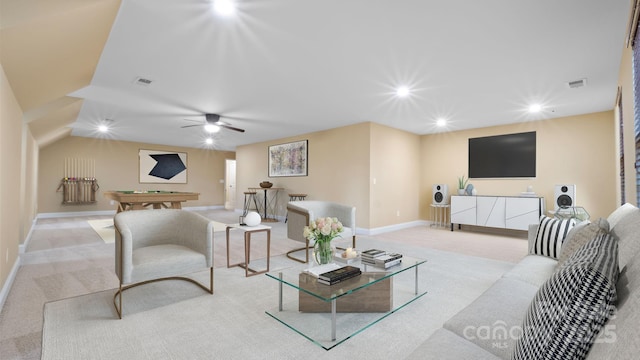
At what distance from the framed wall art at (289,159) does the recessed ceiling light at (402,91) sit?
11.2 feet

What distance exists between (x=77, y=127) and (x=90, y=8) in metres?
6.17

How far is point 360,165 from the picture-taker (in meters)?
6.08

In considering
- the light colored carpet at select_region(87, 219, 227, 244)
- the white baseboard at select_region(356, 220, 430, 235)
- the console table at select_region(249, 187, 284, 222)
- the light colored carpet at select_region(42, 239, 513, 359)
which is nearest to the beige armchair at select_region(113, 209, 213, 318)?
the light colored carpet at select_region(42, 239, 513, 359)

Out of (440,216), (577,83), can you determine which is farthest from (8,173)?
(440,216)

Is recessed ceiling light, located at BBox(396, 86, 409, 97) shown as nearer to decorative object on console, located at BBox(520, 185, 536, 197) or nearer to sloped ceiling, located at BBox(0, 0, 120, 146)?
sloped ceiling, located at BBox(0, 0, 120, 146)

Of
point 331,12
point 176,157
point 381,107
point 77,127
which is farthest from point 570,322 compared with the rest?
point 176,157

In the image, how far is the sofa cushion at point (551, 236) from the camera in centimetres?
259

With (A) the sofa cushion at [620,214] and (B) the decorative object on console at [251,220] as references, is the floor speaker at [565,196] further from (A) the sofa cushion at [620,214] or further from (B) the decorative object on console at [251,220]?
(B) the decorative object on console at [251,220]

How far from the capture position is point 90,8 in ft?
6.86

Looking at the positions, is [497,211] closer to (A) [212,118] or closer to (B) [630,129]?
(B) [630,129]

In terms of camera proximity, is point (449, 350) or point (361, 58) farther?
point (361, 58)

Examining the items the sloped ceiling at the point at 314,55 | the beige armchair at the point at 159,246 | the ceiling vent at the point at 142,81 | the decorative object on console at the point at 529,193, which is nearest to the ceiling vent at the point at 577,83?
the sloped ceiling at the point at 314,55

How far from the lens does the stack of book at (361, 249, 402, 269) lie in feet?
7.72

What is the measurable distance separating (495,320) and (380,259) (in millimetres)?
1057
